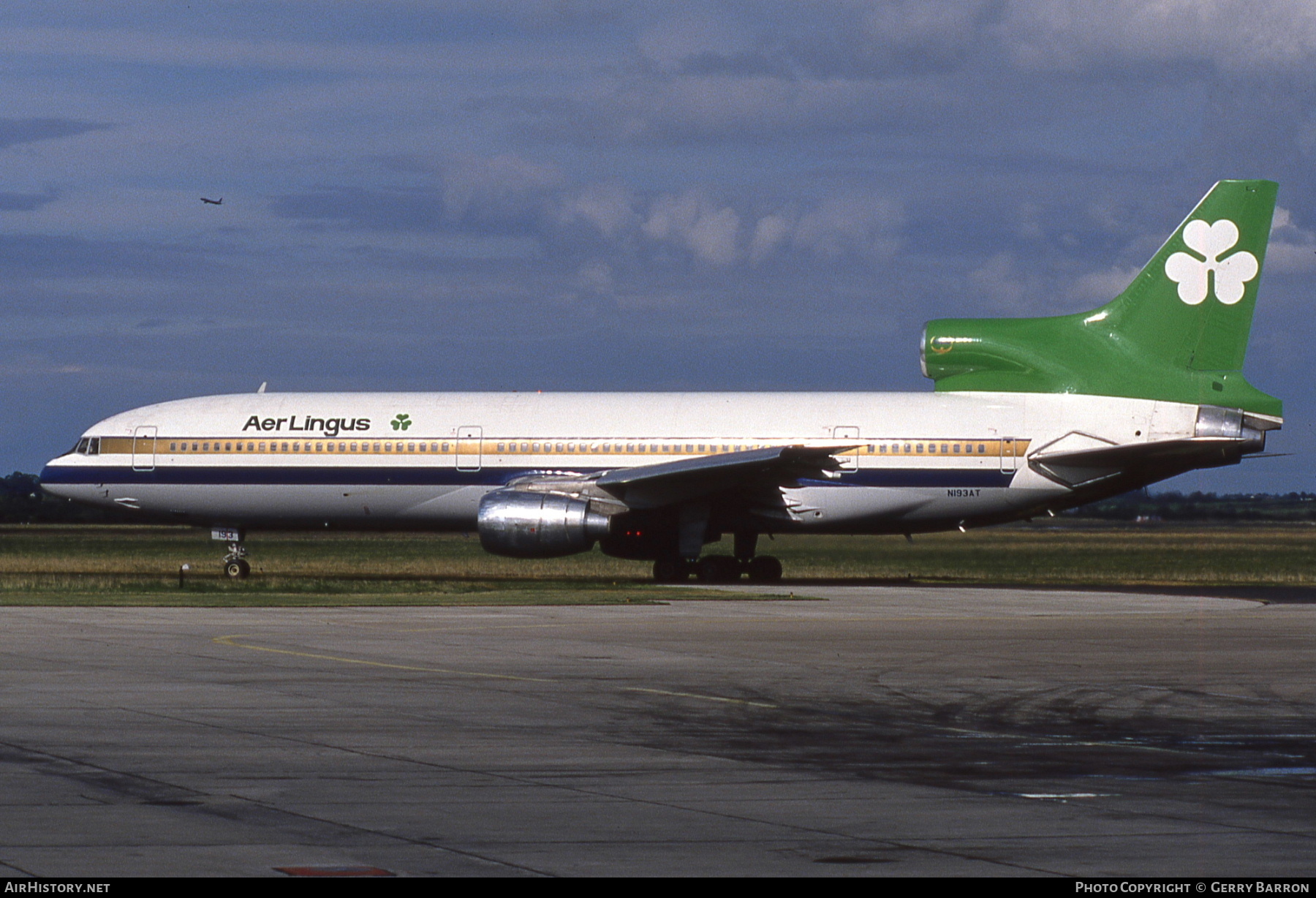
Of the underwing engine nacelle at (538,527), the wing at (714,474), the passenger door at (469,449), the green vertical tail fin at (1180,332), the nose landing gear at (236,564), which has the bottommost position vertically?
the nose landing gear at (236,564)

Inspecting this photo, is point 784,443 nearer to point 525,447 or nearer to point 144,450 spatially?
point 525,447

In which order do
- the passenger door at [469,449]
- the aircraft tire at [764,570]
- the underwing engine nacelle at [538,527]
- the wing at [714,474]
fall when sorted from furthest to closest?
the aircraft tire at [764,570] → the passenger door at [469,449] → the underwing engine nacelle at [538,527] → the wing at [714,474]

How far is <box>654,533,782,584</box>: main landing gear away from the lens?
36562 millimetres

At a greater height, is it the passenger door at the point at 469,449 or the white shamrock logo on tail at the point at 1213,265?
the white shamrock logo on tail at the point at 1213,265

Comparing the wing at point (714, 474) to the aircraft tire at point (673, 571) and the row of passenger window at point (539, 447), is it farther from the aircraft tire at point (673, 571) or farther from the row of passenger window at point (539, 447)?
the aircraft tire at point (673, 571)

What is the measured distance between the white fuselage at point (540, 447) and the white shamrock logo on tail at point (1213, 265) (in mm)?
2637

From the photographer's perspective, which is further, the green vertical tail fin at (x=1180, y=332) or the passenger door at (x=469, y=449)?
the passenger door at (x=469, y=449)

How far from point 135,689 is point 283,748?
13.4ft

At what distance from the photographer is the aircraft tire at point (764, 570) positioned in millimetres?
37469

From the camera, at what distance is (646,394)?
3772 cm

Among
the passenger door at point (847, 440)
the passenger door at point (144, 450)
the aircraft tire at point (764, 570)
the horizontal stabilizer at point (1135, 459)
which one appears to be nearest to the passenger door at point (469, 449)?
the aircraft tire at point (764, 570)

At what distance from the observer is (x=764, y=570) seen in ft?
123

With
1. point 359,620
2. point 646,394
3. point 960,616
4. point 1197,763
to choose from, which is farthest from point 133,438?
point 1197,763

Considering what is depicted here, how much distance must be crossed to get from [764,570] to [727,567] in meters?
0.85
